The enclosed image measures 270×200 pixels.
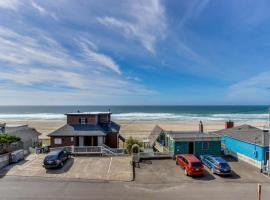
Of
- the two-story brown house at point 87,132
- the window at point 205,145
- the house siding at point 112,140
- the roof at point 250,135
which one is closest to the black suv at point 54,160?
the two-story brown house at point 87,132

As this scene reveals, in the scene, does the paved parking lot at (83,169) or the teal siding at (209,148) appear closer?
the paved parking lot at (83,169)

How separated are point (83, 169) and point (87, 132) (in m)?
8.15

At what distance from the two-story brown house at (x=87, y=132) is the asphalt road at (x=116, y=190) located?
10.1 meters

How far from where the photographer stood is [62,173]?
73.8 ft

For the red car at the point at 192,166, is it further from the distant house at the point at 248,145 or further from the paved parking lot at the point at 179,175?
the distant house at the point at 248,145

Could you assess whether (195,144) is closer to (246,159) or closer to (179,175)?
(246,159)

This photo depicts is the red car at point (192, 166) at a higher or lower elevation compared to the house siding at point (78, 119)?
lower

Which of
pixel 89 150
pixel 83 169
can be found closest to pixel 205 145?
pixel 89 150

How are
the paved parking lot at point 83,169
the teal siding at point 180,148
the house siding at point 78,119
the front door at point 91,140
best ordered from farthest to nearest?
1. the house siding at point 78,119
2. the front door at point 91,140
3. the teal siding at point 180,148
4. the paved parking lot at point 83,169

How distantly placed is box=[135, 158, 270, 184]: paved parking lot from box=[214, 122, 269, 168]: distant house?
1.05m

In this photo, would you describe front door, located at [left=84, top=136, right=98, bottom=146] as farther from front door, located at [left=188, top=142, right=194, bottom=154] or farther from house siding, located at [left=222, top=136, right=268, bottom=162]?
house siding, located at [left=222, top=136, right=268, bottom=162]

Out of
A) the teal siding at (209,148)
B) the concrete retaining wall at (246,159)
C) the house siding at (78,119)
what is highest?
the house siding at (78,119)

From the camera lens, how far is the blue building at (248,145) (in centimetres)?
2427

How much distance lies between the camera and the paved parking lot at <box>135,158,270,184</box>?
21.3 metres
